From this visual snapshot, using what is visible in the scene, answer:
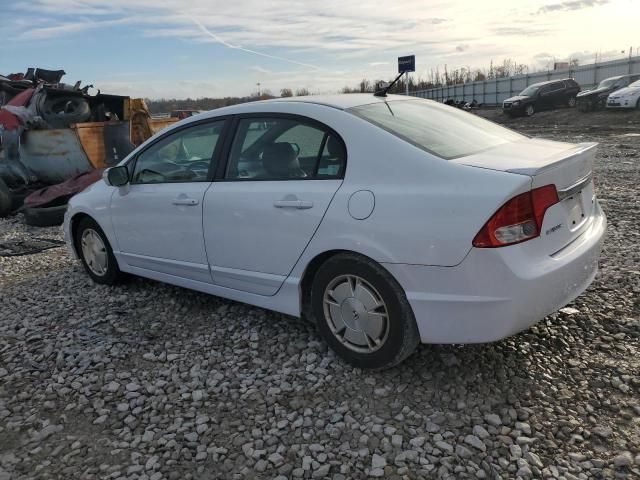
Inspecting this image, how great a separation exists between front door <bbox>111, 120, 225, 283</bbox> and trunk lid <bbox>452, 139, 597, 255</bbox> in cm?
194

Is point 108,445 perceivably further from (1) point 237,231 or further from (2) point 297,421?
(1) point 237,231

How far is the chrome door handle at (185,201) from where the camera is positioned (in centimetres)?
384

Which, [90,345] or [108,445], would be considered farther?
[90,345]

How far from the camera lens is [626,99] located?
2206cm

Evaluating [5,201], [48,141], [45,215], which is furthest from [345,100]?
[48,141]

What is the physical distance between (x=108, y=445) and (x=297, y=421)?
99 cm

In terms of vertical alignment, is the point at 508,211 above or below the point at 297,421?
above

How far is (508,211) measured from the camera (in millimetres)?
2572

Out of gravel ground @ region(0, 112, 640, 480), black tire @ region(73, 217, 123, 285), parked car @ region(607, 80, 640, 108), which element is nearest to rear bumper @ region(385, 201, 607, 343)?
gravel ground @ region(0, 112, 640, 480)

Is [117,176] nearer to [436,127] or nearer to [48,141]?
[436,127]

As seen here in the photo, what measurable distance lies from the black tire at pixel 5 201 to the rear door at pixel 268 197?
668 centimetres

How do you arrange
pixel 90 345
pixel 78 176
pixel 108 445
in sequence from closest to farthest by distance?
1. pixel 108 445
2. pixel 90 345
3. pixel 78 176

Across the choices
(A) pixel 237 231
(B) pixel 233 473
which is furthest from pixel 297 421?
(A) pixel 237 231

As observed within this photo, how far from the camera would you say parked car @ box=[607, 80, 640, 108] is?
21766 millimetres
